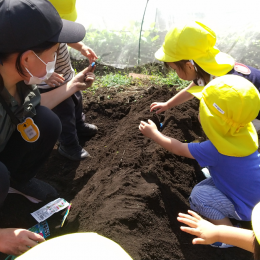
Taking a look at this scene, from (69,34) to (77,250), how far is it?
1248mm

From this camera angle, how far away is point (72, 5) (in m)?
2.34

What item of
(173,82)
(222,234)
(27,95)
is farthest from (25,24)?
(173,82)

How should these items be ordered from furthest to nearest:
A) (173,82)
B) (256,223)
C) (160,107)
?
(173,82)
(160,107)
(256,223)

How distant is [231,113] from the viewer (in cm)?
156

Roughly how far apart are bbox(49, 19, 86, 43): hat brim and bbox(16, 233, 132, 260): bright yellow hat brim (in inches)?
41.9

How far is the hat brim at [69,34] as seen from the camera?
5.10ft

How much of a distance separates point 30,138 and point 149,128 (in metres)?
0.81

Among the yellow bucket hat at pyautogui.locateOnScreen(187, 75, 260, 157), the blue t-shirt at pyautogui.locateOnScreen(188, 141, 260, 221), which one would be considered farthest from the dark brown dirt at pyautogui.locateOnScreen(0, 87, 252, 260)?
the yellow bucket hat at pyautogui.locateOnScreen(187, 75, 260, 157)

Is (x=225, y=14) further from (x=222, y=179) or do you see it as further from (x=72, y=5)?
(x=222, y=179)

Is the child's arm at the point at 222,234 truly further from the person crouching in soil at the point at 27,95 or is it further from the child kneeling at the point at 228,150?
the person crouching in soil at the point at 27,95

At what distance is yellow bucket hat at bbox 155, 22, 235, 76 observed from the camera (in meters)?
2.07

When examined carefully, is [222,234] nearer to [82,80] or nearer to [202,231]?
[202,231]

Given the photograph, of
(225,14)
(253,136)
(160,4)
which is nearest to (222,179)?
(253,136)

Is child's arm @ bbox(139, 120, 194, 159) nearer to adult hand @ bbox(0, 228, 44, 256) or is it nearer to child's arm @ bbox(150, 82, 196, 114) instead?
child's arm @ bbox(150, 82, 196, 114)
